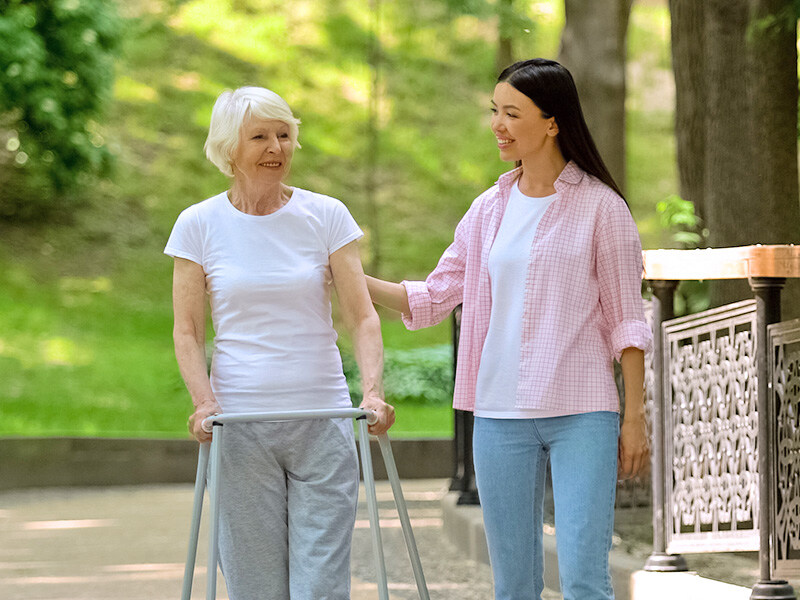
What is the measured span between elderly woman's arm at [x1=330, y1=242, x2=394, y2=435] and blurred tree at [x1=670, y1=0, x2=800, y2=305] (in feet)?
14.2

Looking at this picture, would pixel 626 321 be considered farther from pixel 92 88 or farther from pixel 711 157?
pixel 92 88

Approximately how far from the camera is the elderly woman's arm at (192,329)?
12.3 ft

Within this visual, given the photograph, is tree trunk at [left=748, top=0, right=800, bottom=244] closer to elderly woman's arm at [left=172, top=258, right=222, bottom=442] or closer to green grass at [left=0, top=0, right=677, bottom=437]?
elderly woman's arm at [left=172, top=258, right=222, bottom=442]

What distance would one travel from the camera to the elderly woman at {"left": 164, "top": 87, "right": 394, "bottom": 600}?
374cm

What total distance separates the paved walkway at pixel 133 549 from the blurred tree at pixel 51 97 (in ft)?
32.5

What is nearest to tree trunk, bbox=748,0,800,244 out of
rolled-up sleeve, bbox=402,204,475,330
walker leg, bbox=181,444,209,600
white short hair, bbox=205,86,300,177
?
rolled-up sleeve, bbox=402,204,475,330

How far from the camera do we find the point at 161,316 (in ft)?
79.0

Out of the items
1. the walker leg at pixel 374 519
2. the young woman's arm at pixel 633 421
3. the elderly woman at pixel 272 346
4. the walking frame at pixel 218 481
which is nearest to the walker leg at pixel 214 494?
the walking frame at pixel 218 481

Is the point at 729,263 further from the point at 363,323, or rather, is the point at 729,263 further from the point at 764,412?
the point at 363,323

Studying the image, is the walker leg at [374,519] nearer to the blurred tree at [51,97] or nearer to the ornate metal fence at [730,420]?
the ornate metal fence at [730,420]

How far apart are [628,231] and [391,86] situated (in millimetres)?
23638

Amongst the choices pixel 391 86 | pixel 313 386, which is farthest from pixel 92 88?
pixel 313 386

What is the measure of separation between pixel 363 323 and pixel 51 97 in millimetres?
18609

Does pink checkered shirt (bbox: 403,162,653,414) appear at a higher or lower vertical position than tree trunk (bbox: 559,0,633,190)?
lower
